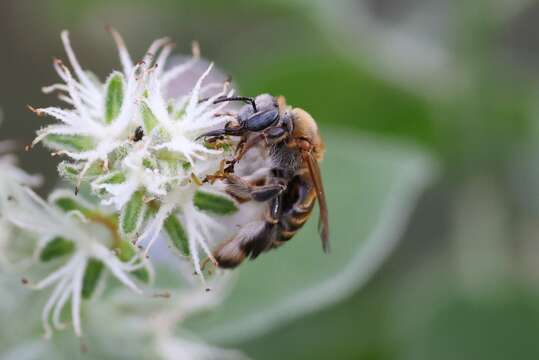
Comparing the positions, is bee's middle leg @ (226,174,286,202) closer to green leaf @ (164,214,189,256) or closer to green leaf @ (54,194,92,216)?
green leaf @ (164,214,189,256)

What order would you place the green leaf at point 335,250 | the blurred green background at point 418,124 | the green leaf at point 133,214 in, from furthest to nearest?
1. the blurred green background at point 418,124
2. the green leaf at point 335,250
3. the green leaf at point 133,214

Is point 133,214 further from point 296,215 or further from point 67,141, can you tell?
point 296,215

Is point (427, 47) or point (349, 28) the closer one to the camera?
point (349, 28)

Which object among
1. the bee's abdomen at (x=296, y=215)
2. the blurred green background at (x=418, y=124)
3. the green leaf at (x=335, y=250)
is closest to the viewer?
the bee's abdomen at (x=296, y=215)

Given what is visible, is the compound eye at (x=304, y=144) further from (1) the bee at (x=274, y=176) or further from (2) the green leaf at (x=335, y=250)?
(2) the green leaf at (x=335, y=250)

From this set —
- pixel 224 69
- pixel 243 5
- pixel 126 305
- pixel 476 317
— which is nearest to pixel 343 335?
pixel 476 317

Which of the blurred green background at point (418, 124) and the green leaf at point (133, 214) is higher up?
the blurred green background at point (418, 124)

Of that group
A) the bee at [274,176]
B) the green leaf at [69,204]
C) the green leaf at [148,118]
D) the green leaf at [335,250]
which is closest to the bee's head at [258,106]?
the bee at [274,176]

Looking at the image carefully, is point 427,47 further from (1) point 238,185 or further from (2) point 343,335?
(1) point 238,185
